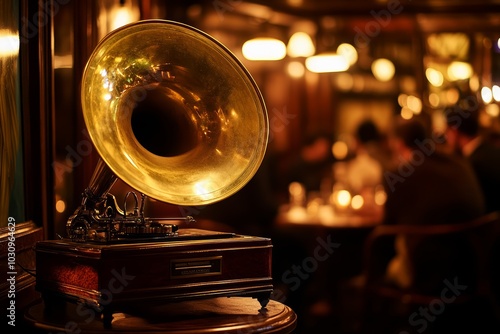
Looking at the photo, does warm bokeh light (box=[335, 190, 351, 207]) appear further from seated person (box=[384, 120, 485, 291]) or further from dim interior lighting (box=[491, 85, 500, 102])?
dim interior lighting (box=[491, 85, 500, 102])

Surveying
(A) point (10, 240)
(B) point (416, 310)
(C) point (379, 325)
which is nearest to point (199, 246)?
(A) point (10, 240)

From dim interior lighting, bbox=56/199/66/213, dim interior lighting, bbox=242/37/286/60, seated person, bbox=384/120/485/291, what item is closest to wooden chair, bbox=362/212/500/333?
seated person, bbox=384/120/485/291

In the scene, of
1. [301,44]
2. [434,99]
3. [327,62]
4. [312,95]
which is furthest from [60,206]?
[434,99]

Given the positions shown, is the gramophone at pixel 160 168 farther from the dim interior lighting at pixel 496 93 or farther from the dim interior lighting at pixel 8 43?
the dim interior lighting at pixel 496 93

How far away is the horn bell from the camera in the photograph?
1859 mm

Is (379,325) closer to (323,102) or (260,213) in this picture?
(260,213)

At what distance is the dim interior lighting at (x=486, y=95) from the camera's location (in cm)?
916

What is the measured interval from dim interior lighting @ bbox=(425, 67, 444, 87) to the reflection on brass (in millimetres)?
8398

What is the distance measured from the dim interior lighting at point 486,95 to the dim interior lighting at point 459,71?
→ 1.95ft

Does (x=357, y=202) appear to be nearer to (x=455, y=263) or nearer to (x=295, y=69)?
(x=455, y=263)

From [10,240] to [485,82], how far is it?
9075mm

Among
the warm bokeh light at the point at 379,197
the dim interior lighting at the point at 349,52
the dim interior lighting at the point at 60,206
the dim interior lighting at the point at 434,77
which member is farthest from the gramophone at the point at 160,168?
the dim interior lighting at the point at 434,77

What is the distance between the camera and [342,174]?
713 cm

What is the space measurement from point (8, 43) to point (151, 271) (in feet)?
2.60
